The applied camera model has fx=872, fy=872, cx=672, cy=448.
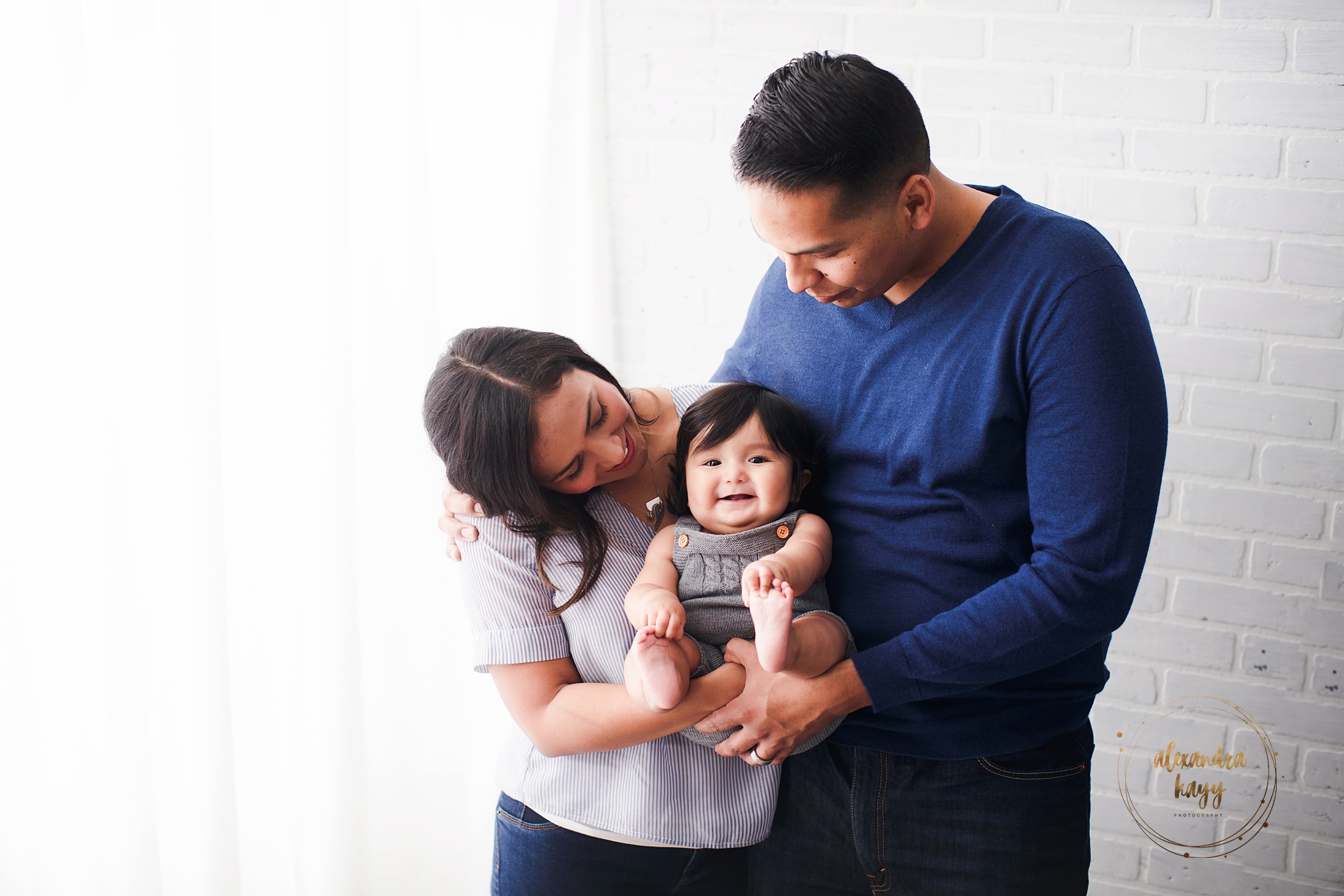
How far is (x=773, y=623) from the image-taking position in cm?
105

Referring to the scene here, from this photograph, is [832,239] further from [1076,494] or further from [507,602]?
[507,602]

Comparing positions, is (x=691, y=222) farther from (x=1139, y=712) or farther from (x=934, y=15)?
(x=1139, y=712)

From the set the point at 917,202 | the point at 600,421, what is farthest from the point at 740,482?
the point at 917,202

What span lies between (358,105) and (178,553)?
32.2 inches

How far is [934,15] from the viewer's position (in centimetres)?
178

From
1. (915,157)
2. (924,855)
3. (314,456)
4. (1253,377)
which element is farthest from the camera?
(1253,377)

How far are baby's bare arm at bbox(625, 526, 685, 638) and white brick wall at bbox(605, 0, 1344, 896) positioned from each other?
41.0 inches

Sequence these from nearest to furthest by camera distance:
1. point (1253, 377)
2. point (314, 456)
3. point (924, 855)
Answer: point (924, 855) → point (314, 456) → point (1253, 377)

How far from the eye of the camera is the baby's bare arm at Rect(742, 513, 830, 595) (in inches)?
42.9

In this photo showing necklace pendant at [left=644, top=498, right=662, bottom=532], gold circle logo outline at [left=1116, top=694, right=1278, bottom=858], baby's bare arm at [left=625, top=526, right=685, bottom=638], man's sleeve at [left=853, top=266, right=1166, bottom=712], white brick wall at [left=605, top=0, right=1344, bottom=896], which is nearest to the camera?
man's sleeve at [left=853, top=266, right=1166, bottom=712]

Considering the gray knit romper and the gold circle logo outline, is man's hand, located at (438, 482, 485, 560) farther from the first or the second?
the gold circle logo outline

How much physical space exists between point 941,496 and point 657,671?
43cm

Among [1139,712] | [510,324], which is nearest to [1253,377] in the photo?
[1139,712]

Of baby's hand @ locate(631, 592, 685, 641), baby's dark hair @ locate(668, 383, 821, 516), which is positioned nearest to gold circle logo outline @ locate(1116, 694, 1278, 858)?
baby's dark hair @ locate(668, 383, 821, 516)
